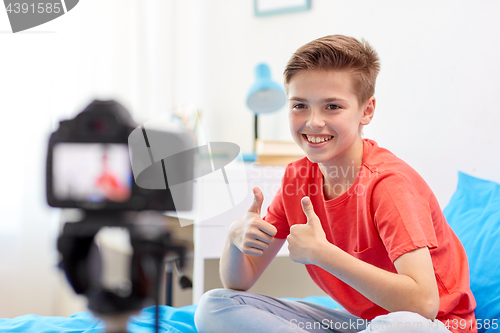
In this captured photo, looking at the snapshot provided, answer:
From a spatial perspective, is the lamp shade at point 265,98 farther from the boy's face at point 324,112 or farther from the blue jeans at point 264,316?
the blue jeans at point 264,316

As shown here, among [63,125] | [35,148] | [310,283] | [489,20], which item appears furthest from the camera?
[310,283]

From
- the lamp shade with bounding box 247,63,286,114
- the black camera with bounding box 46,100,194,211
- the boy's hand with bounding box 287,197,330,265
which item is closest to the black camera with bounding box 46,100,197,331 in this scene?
the black camera with bounding box 46,100,194,211

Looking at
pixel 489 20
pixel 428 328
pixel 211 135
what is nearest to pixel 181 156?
pixel 428 328

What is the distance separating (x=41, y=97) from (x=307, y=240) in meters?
1.13

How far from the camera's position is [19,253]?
1.38 m

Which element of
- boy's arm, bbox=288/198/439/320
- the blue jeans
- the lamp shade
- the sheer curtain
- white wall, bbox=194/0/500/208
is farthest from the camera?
the lamp shade

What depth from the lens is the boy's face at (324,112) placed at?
76 cm

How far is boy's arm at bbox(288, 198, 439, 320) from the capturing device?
0.60 metres

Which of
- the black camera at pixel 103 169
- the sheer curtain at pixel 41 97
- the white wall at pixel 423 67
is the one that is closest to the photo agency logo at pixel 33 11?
the sheer curtain at pixel 41 97

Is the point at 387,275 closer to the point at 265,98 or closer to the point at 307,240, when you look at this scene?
the point at 307,240

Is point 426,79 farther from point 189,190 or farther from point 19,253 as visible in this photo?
point 19,253

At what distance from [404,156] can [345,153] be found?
55cm

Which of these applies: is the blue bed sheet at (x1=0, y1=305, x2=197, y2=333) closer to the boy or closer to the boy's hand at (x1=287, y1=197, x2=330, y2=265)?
the boy

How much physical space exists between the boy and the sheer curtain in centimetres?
74
